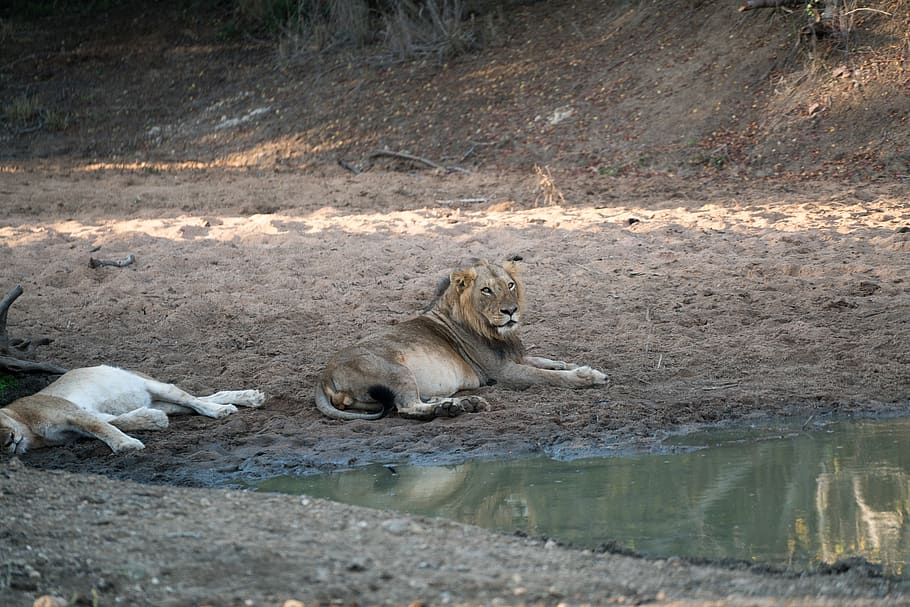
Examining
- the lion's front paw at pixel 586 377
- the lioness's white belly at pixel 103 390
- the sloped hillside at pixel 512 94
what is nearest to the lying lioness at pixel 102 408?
the lioness's white belly at pixel 103 390

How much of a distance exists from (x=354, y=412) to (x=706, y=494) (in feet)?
9.16

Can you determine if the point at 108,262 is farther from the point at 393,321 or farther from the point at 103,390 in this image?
the point at 103,390

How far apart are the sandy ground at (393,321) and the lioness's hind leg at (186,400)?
0.18 meters

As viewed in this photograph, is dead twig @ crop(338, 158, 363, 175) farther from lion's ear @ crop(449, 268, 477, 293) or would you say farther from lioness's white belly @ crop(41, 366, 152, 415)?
lioness's white belly @ crop(41, 366, 152, 415)

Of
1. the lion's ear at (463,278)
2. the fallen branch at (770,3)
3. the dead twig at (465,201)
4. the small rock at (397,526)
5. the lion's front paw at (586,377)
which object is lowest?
the lion's front paw at (586,377)

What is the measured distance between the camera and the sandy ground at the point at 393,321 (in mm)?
4605

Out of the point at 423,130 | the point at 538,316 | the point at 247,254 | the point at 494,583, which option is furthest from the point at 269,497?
the point at 423,130

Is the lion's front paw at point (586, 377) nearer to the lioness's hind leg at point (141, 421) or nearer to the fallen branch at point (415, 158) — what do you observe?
the lioness's hind leg at point (141, 421)

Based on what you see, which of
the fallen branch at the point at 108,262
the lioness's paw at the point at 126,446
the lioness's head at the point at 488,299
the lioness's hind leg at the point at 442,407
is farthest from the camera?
the fallen branch at the point at 108,262

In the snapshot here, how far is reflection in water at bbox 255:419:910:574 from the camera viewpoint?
5.22 metres

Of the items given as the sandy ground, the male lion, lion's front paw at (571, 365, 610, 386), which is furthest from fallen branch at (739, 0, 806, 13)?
lion's front paw at (571, 365, 610, 386)

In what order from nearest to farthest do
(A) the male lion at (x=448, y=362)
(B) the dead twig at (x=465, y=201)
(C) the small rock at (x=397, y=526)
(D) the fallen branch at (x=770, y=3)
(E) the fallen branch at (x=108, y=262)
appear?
(C) the small rock at (x=397, y=526) → (A) the male lion at (x=448, y=362) → (E) the fallen branch at (x=108, y=262) → (B) the dead twig at (x=465, y=201) → (D) the fallen branch at (x=770, y=3)

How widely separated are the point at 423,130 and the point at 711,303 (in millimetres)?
9950

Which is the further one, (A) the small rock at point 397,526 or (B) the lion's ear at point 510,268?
(B) the lion's ear at point 510,268
